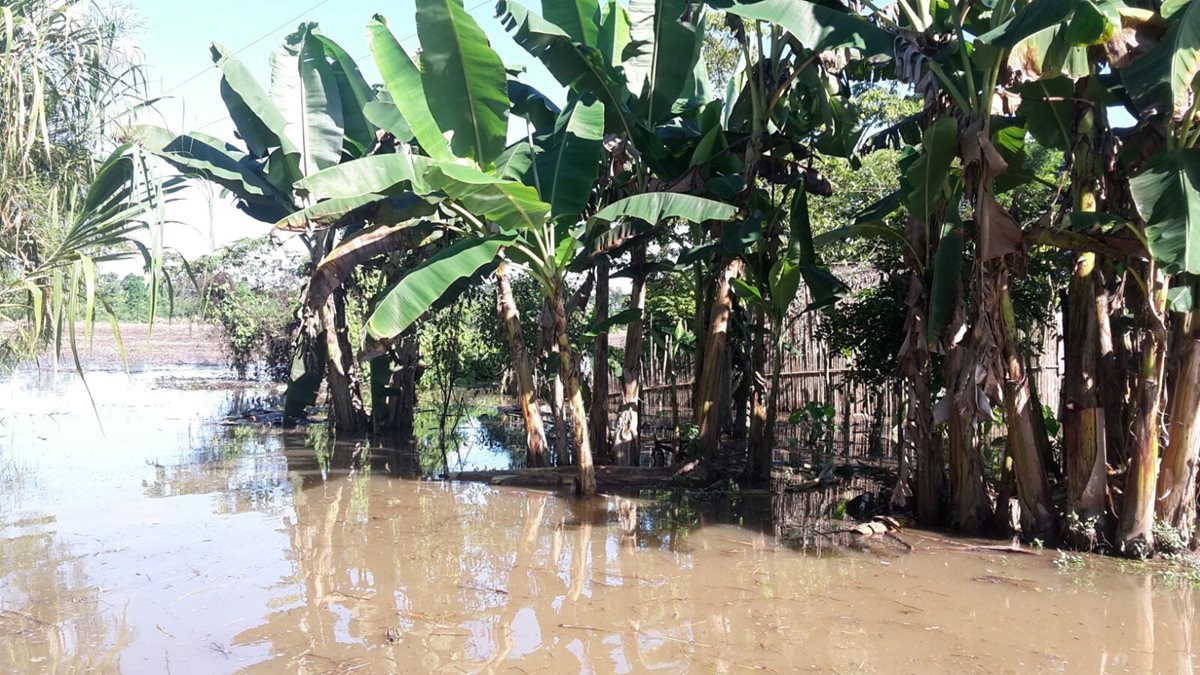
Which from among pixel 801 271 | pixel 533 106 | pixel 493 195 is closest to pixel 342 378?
pixel 533 106

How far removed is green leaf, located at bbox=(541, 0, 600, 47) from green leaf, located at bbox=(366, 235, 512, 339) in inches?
117

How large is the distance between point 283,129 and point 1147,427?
9.86 m

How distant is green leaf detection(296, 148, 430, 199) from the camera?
22.6 feet

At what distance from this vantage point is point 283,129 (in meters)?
11.2

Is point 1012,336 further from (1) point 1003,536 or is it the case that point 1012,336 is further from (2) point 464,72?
(2) point 464,72

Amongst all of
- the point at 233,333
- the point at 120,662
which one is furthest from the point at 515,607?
the point at 233,333

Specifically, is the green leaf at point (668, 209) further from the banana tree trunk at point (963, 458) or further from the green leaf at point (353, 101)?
the green leaf at point (353, 101)

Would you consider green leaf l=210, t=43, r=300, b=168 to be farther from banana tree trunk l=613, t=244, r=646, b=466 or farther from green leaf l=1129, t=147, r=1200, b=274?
green leaf l=1129, t=147, r=1200, b=274

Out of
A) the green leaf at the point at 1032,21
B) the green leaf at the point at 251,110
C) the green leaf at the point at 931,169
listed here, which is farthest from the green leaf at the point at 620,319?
the green leaf at the point at 1032,21

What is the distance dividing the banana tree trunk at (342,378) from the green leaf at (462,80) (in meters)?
6.93

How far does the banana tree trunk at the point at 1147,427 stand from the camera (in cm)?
636

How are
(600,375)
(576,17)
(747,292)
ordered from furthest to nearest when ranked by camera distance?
(600,375) < (576,17) < (747,292)

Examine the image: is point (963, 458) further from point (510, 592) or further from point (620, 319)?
point (510, 592)

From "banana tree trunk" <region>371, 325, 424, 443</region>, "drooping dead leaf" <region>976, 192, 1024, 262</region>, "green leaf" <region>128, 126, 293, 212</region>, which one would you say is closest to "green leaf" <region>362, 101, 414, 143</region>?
"green leaf" <region>128, 126, 293, 212</region>
